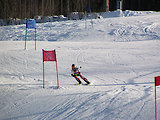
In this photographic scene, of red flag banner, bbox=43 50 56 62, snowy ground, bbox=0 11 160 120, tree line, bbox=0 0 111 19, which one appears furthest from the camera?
tree line, bbox=0 0 111 19

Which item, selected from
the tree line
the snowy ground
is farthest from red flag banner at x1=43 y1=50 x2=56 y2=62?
the tree line

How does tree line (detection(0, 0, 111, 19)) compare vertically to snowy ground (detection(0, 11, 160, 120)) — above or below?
above

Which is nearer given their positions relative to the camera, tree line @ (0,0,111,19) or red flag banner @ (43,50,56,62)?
red flag banner @ (43,50,56,62)

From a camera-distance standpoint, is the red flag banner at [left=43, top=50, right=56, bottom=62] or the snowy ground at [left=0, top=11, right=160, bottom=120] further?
the red flag banner at [left=43, top=50, right=56, bottom=62]

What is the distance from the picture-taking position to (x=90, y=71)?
9555mm

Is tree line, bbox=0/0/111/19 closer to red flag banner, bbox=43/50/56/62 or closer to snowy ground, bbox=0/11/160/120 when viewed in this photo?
snowy ground, bbox=0/11/160/120

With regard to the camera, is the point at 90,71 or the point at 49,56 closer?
the point at 49,56

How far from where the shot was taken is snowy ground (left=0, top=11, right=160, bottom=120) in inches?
206

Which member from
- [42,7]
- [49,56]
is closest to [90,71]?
[49,56]

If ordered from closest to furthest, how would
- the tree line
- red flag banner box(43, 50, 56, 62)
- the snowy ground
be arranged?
the snowy ground
red flag banner box(43, 50, 56, 62)
the tree line

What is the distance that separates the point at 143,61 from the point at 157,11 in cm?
1079

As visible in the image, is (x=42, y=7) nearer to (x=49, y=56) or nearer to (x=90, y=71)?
(x=90, y=71)

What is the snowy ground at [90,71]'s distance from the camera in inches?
206

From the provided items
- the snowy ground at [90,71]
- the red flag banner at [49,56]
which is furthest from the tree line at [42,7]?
the red flag banner at [49,56]
